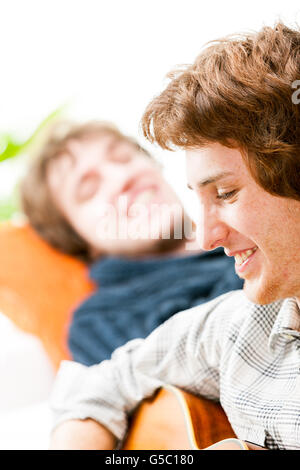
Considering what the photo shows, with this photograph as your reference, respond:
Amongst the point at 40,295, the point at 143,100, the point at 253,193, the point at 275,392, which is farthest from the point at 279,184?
the point at 40,295

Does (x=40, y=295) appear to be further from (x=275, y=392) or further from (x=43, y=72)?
(x=275, y=392)

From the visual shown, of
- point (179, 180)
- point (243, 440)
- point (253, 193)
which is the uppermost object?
point (253, 193)

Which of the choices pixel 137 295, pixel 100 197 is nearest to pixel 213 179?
pixel 137 295

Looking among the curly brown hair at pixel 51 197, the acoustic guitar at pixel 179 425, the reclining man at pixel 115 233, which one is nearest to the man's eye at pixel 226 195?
the acoustic guitar at pixel 179 425

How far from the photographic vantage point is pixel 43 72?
5.19 feet

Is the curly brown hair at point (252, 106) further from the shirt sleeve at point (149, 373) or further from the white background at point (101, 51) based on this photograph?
the white background at point (101, 51)

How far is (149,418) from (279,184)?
1.52 feet

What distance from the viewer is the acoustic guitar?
0.89 metres

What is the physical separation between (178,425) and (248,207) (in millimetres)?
380

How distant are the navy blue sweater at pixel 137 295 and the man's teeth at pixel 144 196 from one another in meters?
0.16

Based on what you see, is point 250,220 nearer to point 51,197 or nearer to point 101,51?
point 101,51

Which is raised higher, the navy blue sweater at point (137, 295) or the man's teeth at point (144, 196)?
the man's teeth at point (144, 196)

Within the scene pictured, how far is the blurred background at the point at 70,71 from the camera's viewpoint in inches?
50.0

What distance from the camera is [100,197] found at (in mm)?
1577
